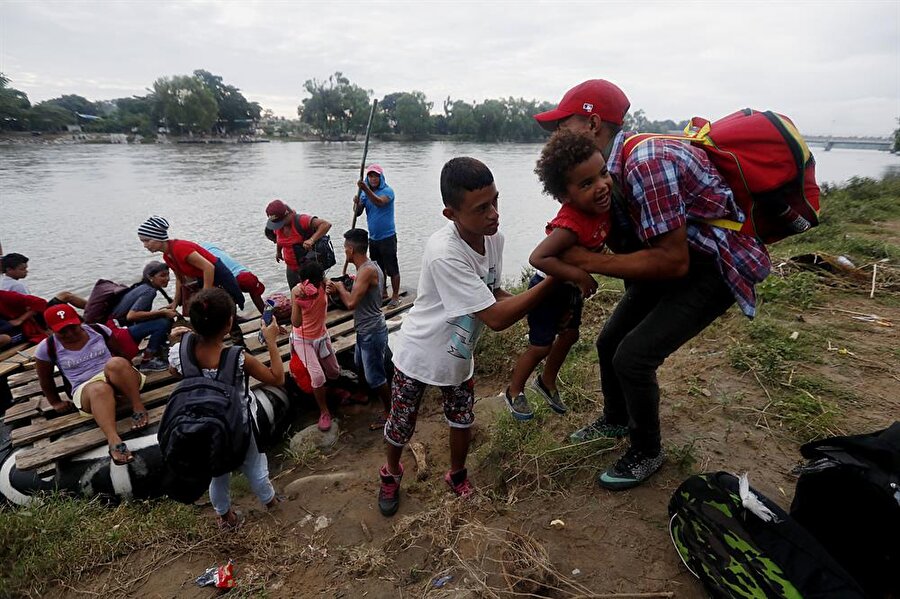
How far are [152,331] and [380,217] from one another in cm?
331

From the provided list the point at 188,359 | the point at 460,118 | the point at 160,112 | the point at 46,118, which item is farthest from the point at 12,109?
the point at 188,359

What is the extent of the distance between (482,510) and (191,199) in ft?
66.2

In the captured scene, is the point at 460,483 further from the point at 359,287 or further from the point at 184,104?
the point at 184,104

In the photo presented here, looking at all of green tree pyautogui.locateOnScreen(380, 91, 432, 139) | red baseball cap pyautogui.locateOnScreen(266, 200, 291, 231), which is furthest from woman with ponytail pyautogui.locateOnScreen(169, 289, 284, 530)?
Result: green tree pyautogui.locateOnScreen(380, 91, 432, 139)

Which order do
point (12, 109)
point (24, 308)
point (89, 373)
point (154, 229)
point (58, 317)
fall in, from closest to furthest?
1. point (58, 317)
2. point (89, 373)
3. point (154, 229)
4. point (24, 308)
5. point (12, 109)

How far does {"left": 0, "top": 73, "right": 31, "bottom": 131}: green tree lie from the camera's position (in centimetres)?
4234

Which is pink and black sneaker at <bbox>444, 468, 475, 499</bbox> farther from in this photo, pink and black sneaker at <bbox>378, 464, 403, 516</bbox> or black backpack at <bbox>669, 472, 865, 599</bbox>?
black backpack at <bbox>669, 472, 865, 599</bbox>

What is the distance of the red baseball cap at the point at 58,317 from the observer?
3.63 metres

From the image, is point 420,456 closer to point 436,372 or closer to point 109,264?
point 436,372

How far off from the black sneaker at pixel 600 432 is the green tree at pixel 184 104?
220 ft

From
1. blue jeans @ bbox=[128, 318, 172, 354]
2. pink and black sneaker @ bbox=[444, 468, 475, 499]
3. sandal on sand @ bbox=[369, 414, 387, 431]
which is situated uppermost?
blue jeans @ bbox=[128, 318, 172, 354]

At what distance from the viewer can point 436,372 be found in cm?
238

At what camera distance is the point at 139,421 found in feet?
13.1

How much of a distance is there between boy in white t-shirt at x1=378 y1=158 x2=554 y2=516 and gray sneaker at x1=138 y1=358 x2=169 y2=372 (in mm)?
3335
